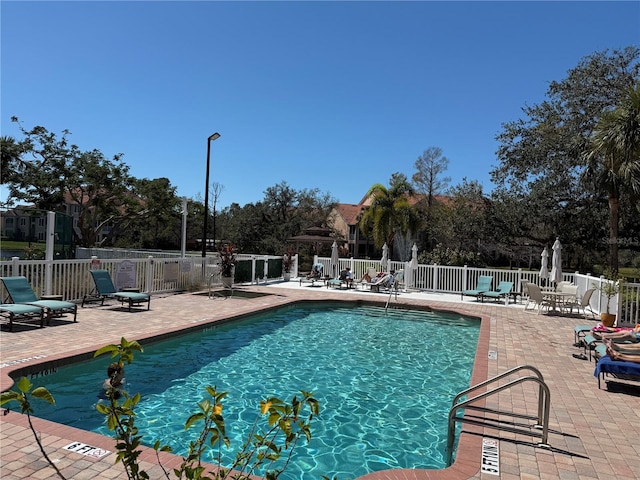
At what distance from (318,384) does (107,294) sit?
6755 millimetres

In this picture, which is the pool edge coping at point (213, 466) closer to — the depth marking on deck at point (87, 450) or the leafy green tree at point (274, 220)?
the depth marking on deck at point (87, 450)

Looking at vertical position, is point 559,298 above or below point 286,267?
below

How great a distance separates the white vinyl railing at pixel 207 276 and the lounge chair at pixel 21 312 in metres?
0.88

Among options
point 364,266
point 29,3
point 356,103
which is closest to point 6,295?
point 29,3

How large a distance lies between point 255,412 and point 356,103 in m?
16.9

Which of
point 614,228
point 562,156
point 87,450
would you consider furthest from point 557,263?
point 87,450

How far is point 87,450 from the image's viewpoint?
11.4 feet

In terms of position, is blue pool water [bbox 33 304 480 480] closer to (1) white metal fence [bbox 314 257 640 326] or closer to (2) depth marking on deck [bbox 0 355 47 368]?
(2) depth marking on deck [bbox 0 355 47 368]

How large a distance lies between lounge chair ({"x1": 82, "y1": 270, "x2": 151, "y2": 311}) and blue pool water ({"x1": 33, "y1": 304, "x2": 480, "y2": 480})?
2338 mm

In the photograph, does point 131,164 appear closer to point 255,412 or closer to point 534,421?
point 255,412

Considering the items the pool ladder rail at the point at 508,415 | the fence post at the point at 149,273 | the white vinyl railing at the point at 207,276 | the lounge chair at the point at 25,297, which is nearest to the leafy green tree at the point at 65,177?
the white vinyl railing at the point at 207,276

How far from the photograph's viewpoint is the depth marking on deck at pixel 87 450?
11.2ft

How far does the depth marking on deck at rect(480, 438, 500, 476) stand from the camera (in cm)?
341

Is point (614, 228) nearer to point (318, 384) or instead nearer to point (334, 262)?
point (334, 262)
